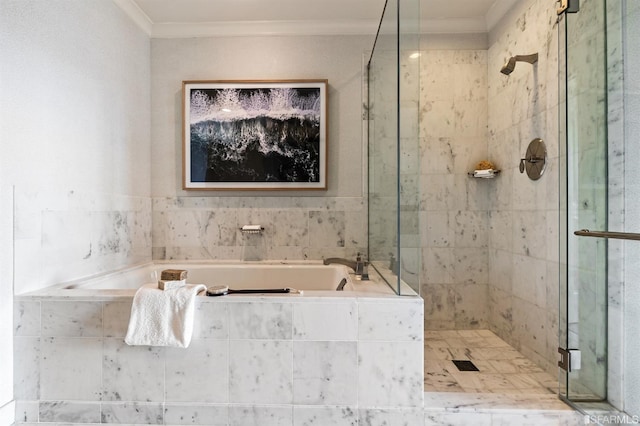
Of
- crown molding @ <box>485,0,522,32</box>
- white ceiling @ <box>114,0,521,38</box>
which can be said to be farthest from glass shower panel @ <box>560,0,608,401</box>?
white ceiling @ <box>114,0,521,38</box>

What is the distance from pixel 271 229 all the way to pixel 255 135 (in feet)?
2.45

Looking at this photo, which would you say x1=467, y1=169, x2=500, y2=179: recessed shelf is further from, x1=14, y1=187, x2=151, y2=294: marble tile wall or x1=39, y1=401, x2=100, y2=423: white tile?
x1=39, y1=401, x2=100, y2=423: white tile

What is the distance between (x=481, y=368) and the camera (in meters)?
2.04

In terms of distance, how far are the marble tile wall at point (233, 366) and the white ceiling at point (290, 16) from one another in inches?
82.7

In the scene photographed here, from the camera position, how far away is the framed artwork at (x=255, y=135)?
9.06 feet

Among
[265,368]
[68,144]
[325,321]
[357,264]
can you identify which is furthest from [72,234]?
[357,264]

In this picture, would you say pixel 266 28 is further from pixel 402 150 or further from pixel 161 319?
pixel 161 319

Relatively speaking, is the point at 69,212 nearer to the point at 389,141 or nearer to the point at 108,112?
the point at 108,112

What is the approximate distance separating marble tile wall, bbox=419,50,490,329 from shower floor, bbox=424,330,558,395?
263 mm

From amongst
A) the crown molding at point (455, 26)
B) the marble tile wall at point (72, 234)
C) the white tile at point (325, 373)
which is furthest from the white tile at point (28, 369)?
the crown molding at point (455, 26)

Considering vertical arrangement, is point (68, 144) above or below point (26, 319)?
above

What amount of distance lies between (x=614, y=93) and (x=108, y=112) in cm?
276

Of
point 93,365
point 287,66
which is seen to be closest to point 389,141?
point 287,66

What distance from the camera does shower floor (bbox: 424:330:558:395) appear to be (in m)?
1.79
